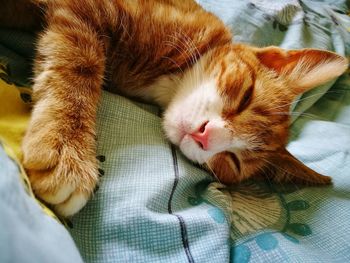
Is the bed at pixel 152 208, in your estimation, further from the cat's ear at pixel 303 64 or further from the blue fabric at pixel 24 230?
the cat's ear at pixel 303 64

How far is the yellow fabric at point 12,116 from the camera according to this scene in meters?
0.61

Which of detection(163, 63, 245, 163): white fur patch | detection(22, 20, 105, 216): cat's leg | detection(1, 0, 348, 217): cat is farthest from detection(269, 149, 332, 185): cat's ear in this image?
detection(22, 20, 105, 216): cat's leg

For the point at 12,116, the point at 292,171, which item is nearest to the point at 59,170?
the point at 12,116

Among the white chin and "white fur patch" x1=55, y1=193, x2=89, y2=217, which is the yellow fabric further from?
the white chin

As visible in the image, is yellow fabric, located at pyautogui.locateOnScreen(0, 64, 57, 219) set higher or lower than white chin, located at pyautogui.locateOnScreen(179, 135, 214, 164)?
higher

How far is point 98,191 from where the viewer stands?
2.11 ft

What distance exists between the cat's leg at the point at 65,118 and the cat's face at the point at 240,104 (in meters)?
0.25

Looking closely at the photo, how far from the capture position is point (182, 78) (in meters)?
1.01

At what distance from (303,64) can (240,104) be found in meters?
0.26

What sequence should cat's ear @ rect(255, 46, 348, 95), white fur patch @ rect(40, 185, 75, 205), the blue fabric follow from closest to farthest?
the blue fabric < white fur patch @ rect(40, 185, 75, 205) < cat's ear @ rect(255, 46, 348, 95)

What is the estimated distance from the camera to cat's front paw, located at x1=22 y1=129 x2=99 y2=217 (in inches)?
23.4

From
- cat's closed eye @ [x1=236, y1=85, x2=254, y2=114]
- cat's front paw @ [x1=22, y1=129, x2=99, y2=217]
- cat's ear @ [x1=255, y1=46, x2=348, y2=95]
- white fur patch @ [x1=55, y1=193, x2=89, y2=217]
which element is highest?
cat's ear @ [x1=255, y1=46, x2=348, y2=95]

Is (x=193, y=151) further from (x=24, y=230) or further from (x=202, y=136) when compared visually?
(x=24, y=230)

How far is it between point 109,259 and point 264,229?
14.9 inches
